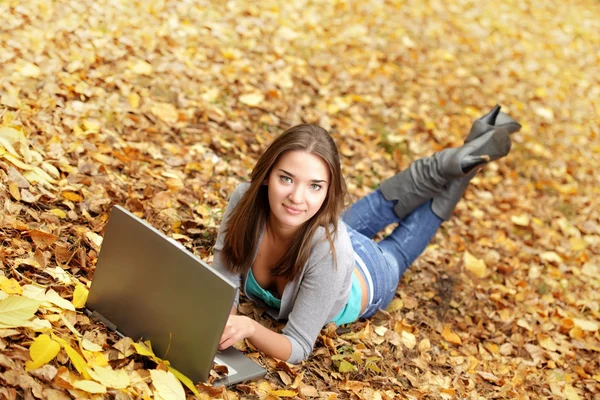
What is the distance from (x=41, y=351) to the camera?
1.97 metres

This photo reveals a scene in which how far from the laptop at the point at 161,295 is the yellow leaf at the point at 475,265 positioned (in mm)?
2105

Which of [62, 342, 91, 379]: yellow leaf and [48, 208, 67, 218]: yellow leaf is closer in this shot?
[62, 342, 91, 379]: yellow leaf

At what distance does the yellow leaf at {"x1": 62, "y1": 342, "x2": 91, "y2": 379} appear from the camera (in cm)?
201

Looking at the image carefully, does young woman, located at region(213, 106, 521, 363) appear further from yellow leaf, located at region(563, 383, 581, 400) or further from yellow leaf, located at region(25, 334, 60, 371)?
yellow leaf, located at region(563, 383, 581, 400)

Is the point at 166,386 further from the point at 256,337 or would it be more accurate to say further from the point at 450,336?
the point at 450,336

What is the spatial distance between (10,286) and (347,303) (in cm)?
141

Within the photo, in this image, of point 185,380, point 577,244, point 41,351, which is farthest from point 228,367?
point 577,244

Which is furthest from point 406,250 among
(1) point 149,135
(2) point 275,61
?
(2) point 275,61

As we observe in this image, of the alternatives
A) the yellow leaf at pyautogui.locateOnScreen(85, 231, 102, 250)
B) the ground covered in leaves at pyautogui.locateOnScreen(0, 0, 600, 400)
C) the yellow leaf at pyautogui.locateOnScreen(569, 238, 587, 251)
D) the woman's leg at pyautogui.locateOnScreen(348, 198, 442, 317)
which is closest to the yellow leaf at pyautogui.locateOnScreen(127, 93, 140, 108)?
the ground covered in leaves at pyautogui.locateOnScreen(0, 0, 600, 400)

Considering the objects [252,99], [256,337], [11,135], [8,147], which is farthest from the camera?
[252,99]

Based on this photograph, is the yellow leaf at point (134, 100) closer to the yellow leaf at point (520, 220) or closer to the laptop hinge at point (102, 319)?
the laptop hinge at point (102, 319)

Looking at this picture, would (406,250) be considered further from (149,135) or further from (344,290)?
(149,135)

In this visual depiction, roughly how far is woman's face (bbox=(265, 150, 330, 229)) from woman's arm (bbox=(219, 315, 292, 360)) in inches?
15.9

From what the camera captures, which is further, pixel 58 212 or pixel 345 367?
pixel 58 212
